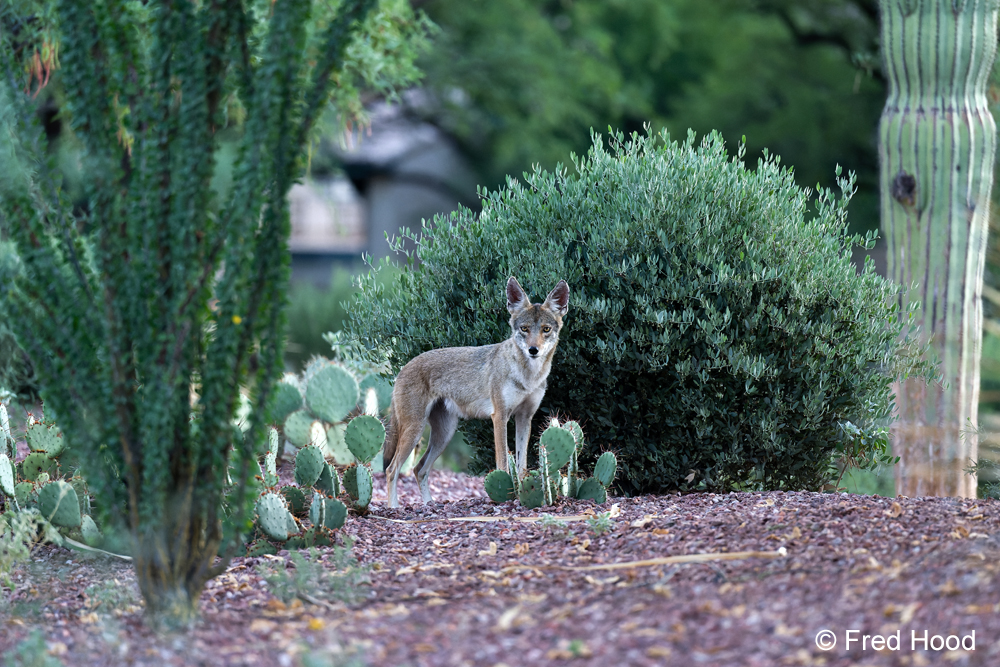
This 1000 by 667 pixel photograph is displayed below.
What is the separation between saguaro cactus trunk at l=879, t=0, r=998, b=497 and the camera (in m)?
7.74

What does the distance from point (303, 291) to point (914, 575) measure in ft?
53.2

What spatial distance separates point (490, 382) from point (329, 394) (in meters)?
1.77

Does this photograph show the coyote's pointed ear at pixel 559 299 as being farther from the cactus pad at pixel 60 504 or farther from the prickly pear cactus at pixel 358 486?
the cactus pad at pixel 60 504

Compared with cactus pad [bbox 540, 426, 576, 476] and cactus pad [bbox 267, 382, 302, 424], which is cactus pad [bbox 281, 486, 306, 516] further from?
cactus pad [bbox 267, 382, 302, 424]

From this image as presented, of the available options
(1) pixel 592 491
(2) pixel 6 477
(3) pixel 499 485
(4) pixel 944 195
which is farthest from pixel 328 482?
(4) pixel 944 195

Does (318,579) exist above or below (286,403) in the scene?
below

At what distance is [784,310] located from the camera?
5875 millimetres

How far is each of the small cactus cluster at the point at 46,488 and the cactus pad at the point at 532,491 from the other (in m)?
2.44

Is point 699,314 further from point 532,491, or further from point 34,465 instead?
point 34,465

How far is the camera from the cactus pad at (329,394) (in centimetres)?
736

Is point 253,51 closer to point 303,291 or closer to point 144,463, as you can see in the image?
point 144,463

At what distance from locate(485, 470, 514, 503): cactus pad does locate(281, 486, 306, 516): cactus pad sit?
115cm

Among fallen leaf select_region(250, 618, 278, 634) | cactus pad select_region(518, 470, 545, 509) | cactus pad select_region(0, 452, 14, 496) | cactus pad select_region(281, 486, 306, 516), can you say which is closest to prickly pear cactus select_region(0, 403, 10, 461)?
cactus pad select_region(0, 452, 14, 496)

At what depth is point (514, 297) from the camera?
19.5ft
